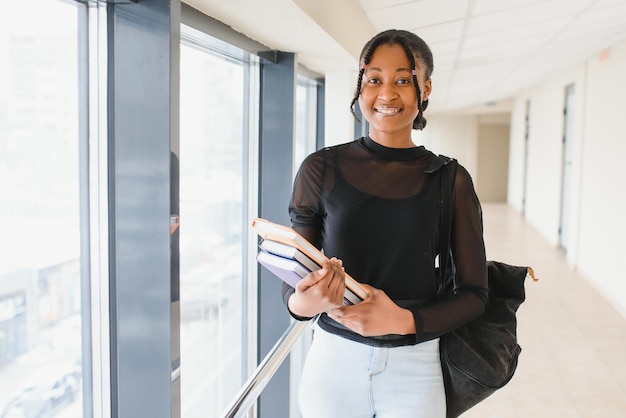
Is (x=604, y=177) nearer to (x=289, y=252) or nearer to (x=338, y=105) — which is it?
(x=338, y=105)

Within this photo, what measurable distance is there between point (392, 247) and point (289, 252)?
12.6 inches

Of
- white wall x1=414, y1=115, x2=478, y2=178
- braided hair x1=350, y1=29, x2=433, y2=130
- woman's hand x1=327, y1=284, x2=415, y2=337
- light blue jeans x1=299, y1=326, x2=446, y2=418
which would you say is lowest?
light blue jeans x1=299, y1=326, x2=446, y2=418

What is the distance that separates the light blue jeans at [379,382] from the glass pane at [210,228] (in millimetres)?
1265

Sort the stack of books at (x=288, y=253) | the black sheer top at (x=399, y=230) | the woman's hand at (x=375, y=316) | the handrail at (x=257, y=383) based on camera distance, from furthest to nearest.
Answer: the handrail at (x=257, y=383), the black sheer top at (x=399, y=230), the woman's hand at (x=375, y=316), the stack of books at (x=288, y=253)

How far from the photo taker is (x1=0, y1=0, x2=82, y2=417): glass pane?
146 centimetres

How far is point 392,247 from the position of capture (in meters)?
1.32

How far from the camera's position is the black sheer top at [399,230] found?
1.31 metres

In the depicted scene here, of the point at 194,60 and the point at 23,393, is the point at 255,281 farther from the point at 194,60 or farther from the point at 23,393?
the point at 23,393

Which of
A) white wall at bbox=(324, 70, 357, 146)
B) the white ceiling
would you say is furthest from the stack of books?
white wall at bbox=(324, 70, 357, 146)

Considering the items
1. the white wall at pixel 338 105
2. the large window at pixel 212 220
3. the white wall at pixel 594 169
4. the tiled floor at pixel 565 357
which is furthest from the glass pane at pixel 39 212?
the white wall at pixel 594 169

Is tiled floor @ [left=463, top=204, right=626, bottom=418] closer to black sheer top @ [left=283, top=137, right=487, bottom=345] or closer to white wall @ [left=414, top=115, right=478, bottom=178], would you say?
black sheer top @ [left=283, top=137, right=487, bottom=345]

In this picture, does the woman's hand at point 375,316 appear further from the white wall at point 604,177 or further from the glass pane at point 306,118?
the white wall at point 604,177

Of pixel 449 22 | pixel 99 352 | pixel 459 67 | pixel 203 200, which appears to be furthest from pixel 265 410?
pixel 459 67

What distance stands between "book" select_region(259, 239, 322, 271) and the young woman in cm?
19
